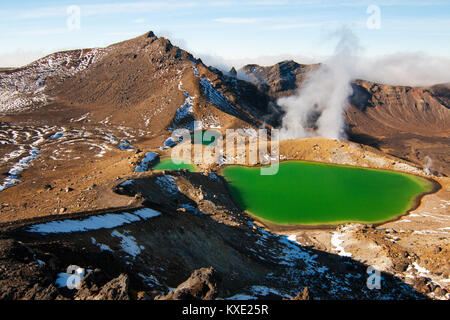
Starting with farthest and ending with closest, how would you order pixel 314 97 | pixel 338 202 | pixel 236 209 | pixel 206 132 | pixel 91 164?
pixel 314 97
pixel 206 132
pixel 91 164
pixel 338 202
pixel 236 209

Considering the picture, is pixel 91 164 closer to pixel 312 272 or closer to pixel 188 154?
pixel 188 154

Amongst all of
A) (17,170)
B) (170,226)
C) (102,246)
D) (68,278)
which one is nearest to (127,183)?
(170,226)

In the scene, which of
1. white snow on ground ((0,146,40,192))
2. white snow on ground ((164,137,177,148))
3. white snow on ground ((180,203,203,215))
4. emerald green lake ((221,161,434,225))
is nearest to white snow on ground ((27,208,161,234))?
white snow on ground ((180,203,203,215))

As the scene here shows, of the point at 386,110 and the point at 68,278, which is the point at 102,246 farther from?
the point at 386,110

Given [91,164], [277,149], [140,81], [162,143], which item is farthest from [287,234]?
[140,81]

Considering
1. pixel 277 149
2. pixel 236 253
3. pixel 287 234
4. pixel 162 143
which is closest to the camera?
pixel 236 253

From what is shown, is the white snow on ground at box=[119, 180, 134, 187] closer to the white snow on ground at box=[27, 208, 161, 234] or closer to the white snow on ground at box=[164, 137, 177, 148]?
the white snow on ground at box=[27, 208, 161, 234]

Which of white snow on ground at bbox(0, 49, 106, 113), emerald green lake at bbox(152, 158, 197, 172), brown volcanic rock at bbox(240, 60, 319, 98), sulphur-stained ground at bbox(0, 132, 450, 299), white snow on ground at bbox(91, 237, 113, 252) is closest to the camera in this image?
sulphur-stained ground at bbox(0, 132, 450, 299)
